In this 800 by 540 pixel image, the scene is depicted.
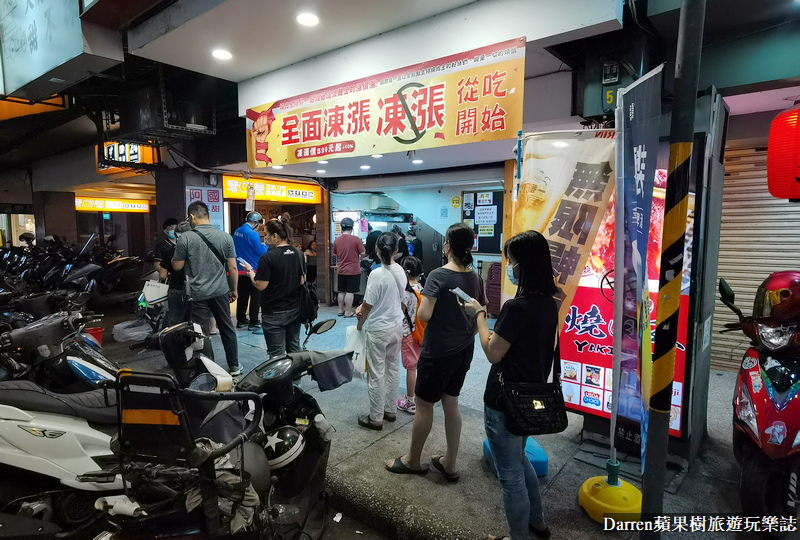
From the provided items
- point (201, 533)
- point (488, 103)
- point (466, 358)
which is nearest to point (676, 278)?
point (466, 358)

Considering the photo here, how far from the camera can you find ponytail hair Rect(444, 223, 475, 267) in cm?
290

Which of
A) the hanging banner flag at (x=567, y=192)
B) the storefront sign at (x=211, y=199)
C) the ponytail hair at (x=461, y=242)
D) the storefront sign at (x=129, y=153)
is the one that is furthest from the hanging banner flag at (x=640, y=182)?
the storefront sign at (x=129, y=153)

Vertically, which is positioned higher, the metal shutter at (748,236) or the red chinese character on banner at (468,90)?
the red chinese character on banner at (468,90)

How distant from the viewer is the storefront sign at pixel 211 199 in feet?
27.1

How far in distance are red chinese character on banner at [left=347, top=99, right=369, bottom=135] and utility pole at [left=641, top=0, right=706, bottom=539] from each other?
255 centimetres

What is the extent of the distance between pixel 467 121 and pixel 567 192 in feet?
3.01

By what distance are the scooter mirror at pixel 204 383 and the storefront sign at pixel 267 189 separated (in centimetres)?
651

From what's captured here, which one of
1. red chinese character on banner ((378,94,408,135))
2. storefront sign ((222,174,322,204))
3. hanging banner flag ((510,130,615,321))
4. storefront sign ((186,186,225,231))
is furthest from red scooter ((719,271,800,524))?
storefront sign ((186,186,225,231))

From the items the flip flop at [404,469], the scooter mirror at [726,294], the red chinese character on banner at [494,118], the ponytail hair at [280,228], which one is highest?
the red chinese character on banner at [494,118]

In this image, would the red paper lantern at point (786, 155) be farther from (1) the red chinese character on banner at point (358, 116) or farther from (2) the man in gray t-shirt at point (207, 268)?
(2) the man in gray t-shirt at point (207, 268)

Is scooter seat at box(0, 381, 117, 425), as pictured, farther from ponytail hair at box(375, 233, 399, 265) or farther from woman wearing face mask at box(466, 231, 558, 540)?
woman wearing face mask at box(466, 231, 558, 540)

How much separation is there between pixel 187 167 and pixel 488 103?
276 inches

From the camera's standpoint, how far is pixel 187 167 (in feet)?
26.9

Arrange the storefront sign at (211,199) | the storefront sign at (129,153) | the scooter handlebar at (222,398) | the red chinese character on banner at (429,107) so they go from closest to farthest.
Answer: the scooter handlebar at (222,398) → the red chinese character on banner at (429,107) → the storefront sign at (129,153) → the storefront sign at (211,199)
